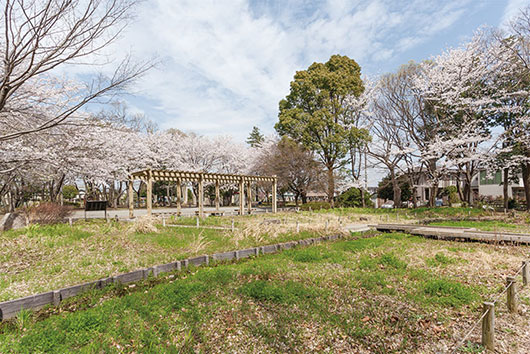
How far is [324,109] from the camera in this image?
21.5 meters

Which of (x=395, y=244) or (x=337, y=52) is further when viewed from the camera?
(x=337, y=52)

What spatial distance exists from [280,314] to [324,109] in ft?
64.7

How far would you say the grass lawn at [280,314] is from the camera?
2.96 metres

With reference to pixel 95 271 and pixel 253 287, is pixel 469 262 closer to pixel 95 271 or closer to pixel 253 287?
pixel 253 287

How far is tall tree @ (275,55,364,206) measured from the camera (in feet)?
70.6

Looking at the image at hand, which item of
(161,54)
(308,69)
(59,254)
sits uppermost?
(308,69)

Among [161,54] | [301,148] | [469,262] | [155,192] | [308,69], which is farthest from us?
[155,192]

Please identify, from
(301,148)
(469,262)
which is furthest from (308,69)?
(469,262)

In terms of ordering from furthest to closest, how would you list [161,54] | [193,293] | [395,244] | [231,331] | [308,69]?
[308,69], [395,244], [161,54], [193,293], [231,331]

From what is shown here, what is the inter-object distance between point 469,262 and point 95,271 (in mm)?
7106

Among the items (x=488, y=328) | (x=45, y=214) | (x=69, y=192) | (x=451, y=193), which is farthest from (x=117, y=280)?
(x=69, y=192)

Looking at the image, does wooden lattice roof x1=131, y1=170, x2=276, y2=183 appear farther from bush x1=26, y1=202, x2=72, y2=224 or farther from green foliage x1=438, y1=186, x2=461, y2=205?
green foliage x1=438, y1=186, x2=461, y2=205

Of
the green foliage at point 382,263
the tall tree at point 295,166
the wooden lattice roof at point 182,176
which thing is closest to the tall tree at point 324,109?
the tall tree at point 295,166

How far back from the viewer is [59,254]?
5723mm
